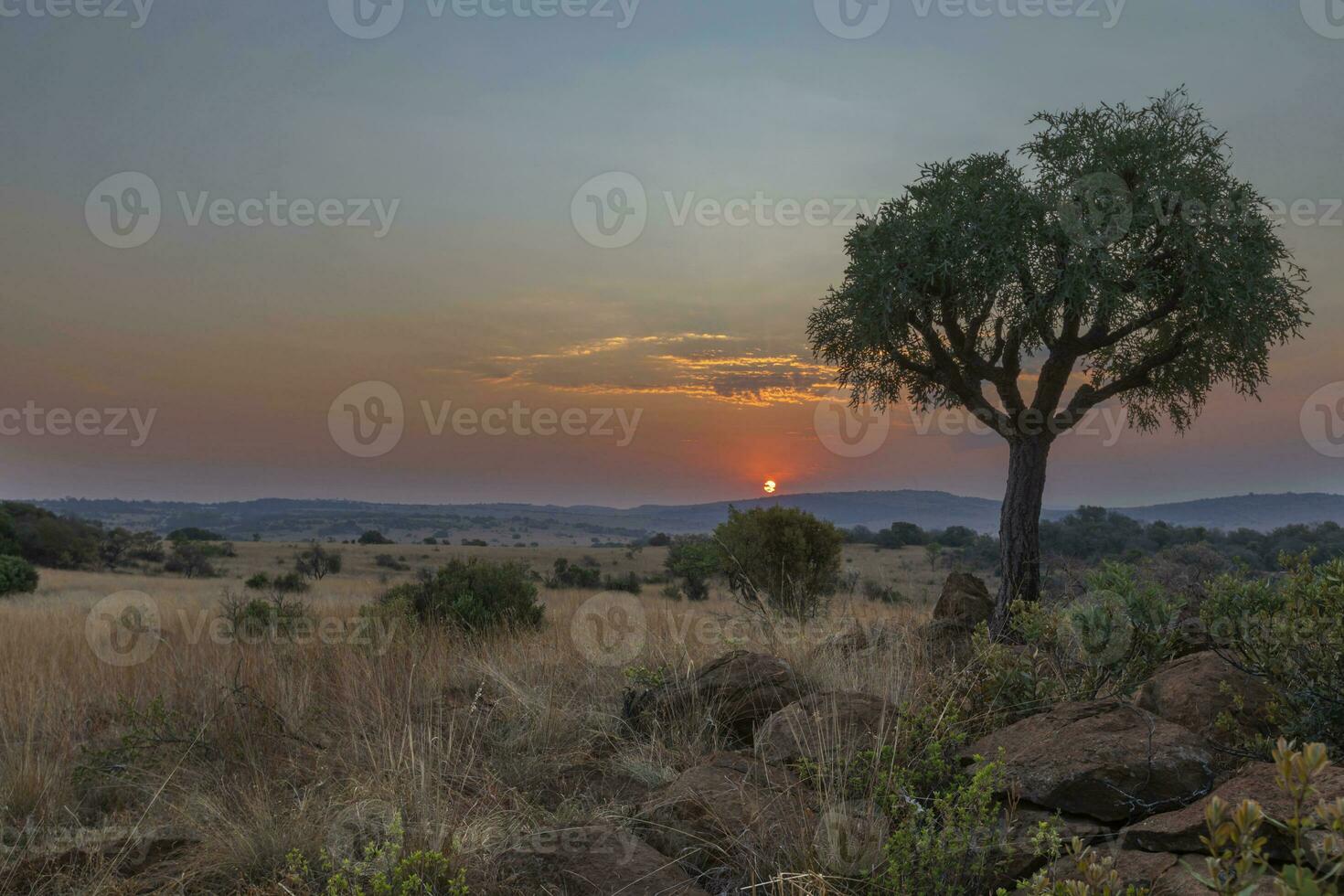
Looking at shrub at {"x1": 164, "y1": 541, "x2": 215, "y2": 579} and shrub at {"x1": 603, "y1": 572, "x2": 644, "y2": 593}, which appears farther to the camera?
shrub at {"x1": 164, "y1": 541, "x2": 215, "y2": 579}

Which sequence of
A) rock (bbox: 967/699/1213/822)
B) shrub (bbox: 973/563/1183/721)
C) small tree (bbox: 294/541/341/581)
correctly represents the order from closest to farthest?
rock (bbox: 967/699/1213/822) → shrub (bbox: 973/563/1183/721) → small tree (bbox: 294/541/341/581)

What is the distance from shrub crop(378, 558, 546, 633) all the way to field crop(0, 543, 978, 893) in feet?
4.46

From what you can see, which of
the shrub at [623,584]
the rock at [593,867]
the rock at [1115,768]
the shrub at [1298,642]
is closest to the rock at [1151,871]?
the rock at [1115,768]

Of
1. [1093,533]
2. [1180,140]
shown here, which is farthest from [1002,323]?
[1093,533]

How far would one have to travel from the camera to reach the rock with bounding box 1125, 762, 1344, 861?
3475 mm

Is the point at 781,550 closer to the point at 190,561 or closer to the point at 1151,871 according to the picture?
the point at 1151,871

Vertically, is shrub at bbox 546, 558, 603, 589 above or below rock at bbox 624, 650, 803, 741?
below

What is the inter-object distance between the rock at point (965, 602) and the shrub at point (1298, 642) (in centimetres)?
656

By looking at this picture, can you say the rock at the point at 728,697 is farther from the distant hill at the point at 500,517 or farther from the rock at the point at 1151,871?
the distant hill at the point at 500,517

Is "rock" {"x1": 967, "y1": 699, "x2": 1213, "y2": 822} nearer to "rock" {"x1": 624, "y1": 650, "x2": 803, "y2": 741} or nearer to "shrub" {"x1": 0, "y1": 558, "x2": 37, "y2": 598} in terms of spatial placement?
"rock" {"x1": 624, "y1": 650, "x2": 803, "y2": 741}

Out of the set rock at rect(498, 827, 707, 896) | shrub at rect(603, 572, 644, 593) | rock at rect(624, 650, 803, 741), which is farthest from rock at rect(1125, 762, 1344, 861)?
shrub at rect(603, 572, 644, 593)

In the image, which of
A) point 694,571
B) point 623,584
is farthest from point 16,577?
point 694,571

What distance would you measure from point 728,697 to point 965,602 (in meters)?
6.48

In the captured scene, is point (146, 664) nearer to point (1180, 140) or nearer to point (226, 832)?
point (226, 832)
